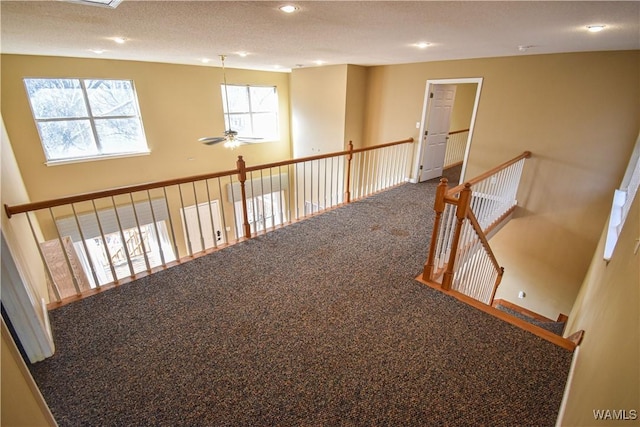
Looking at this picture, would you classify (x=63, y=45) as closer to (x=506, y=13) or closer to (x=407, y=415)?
(x=506, y=13)

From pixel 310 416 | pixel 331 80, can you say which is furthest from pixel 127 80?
pixel 310 416

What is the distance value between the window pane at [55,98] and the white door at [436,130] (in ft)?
22.4

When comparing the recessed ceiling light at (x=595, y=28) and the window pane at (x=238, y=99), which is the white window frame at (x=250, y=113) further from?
the recessed ceiling light at (x=595, y=28)

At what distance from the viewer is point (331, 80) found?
253 inches

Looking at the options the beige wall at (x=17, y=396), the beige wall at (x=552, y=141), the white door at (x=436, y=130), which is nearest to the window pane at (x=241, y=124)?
the beige wall at (x=552, y=141)

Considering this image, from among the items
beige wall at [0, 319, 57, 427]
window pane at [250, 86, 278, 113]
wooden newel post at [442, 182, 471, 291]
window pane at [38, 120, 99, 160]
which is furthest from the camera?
window pane at [250, 86, 278, 113]

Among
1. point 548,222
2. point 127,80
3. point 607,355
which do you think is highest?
point 127,80

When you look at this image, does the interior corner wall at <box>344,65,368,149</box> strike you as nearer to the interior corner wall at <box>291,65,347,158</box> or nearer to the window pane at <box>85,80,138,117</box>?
the interior corner wall at <box>291,65,347,158</box>

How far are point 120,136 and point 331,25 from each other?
5.67 meters

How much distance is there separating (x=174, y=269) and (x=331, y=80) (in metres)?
5.21

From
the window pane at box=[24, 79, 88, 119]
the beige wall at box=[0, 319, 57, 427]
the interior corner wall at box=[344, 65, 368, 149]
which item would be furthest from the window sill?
the beige wall at box=[0, 319, 57, 427]

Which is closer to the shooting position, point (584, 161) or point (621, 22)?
point (621, 22)

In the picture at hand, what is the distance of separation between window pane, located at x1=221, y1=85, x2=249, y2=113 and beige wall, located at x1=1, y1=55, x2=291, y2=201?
0.72ft

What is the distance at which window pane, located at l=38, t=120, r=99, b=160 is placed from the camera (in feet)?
18.1
